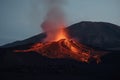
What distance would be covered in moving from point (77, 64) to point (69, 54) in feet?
19.5

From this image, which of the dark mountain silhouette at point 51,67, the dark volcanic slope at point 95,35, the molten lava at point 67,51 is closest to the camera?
the dark mountain silhouette at point 51,67

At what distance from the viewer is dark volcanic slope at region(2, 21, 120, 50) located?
279ft

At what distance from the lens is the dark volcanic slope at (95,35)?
279ft

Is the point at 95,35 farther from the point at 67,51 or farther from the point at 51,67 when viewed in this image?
the point at 51,67

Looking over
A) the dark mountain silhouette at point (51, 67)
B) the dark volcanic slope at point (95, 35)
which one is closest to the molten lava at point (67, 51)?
the dark mountain silhouette at point (51, 67)

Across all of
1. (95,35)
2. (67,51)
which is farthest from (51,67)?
(95,35)

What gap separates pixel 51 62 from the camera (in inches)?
1943

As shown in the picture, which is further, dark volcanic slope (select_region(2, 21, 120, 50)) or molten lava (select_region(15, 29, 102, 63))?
dark volcanic slope (select_region(2, 21, 120, 50))

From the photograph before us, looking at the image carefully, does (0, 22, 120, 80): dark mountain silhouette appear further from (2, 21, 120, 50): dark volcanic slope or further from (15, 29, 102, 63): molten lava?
(2, 21, 120, 50): dark volcanic slope

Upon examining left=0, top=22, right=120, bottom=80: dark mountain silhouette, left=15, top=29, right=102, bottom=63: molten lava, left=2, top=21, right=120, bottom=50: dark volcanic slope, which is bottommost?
left=0, top=22, right=120, bottom=80: dark mountain silhouette

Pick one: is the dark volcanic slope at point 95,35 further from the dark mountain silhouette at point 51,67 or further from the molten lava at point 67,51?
the dark mountain silhouette at point 51,67

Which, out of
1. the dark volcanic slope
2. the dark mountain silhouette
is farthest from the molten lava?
the dark volcanic slope

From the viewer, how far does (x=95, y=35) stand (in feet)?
299

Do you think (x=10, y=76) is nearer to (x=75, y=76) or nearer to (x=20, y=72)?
(x=20, y=72)
